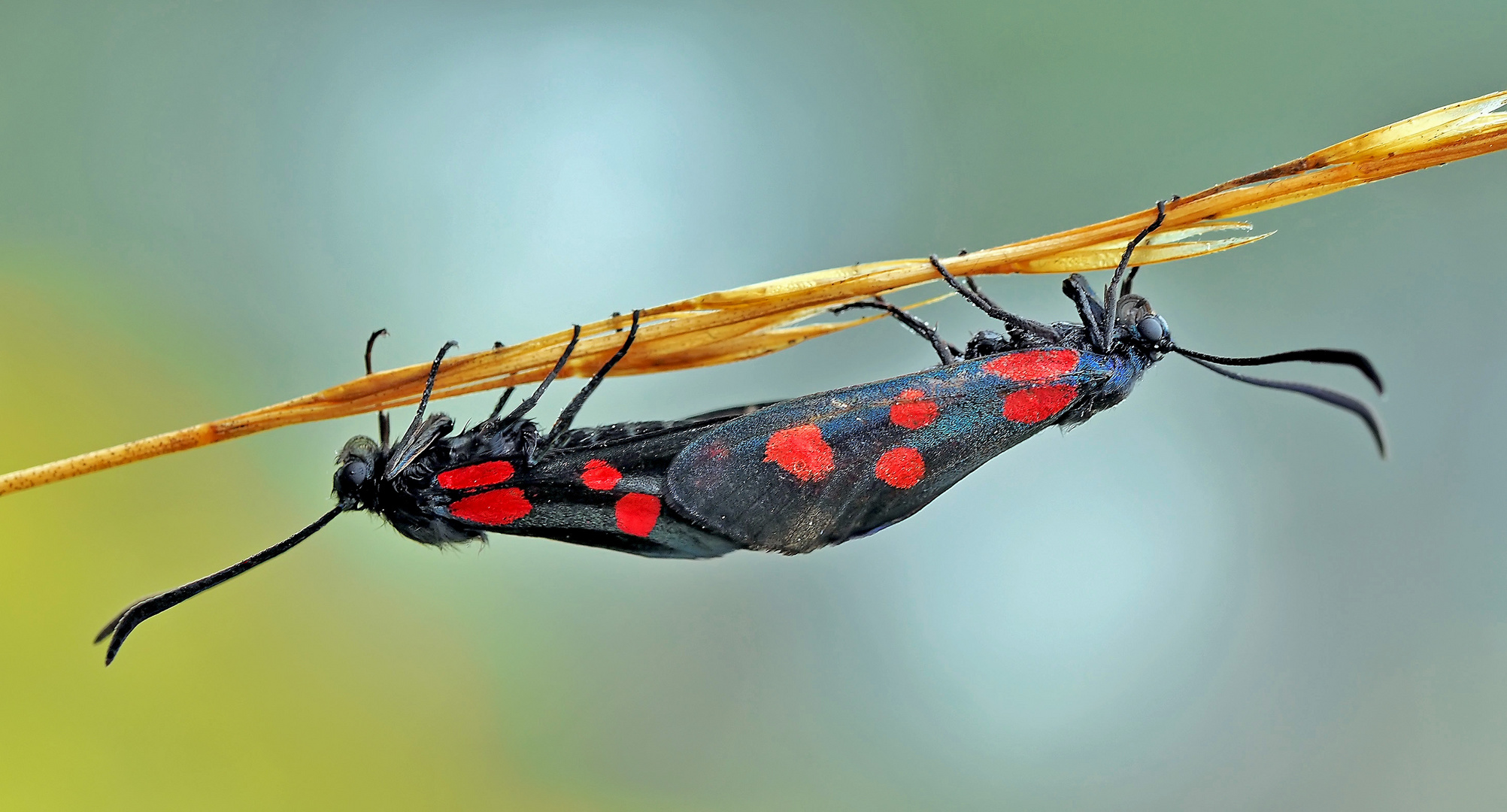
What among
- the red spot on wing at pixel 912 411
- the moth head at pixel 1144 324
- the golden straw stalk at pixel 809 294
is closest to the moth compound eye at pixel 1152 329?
the moth head at pixel 1144 324

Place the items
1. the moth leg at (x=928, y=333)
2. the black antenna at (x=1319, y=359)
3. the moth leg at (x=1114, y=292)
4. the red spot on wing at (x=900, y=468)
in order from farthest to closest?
1. the moth leg at (x=928, y=333)
2. the red spot on wing at (x=900, y=468)
3. the moth leg at (x=1114, y=292)
4. the black antenna at (x=1319, y=359)

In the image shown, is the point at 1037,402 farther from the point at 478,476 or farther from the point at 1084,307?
the point at 478,476

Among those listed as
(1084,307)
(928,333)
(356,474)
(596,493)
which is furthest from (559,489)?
(1084,307)

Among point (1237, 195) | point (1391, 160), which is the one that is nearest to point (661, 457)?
point (1237, 195)

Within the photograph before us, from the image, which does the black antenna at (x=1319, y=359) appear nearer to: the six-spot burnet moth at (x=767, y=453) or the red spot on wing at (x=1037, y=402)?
the six-spot burnet moth at (x=767, y=453)

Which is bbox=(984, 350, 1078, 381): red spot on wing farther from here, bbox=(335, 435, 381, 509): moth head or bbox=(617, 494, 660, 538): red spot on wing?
bbox=(335, 435, 381, 509): moth head

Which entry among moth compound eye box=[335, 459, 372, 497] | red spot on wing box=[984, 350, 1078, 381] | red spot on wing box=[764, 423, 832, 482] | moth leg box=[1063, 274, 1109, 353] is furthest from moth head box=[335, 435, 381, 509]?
moth leg box=[1063, 274, 1109, 353]

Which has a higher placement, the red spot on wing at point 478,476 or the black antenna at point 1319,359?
the black antenna at point 1319,359

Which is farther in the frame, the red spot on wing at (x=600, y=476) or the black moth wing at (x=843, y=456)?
the red spot on wing at (x=600, y=476)
